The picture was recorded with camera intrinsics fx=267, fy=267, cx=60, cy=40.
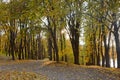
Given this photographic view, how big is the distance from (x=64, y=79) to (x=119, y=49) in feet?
28.6

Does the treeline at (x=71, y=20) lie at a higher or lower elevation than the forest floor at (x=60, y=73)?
higher

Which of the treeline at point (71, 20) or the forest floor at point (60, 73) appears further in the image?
the treeline at point (71, 20)

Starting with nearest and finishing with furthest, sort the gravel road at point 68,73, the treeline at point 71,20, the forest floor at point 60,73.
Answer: the forest floor at point 60,73 → the gravel road at point 68,73 → the treeline at point 71,20

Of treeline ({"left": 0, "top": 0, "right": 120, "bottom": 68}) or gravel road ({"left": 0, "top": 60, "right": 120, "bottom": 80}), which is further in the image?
treeline ({"left": 0, "top": 0, "right": 120, "bottom": 68})

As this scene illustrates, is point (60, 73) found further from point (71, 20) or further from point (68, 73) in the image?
point (71, 20)

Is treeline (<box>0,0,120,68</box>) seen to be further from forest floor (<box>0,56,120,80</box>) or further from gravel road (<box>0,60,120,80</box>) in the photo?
gravel road (<box>0,60,120,80</box>)

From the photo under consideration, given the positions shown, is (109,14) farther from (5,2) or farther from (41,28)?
(5,2)

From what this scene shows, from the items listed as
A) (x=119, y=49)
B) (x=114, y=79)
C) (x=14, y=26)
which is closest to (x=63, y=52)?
(x=14, y=26)

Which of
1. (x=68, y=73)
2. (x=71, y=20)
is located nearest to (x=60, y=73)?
(x=68, y=73)

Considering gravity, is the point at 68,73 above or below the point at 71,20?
below

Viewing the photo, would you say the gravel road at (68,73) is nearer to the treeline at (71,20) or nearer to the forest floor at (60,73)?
the forest floor at (60,73)

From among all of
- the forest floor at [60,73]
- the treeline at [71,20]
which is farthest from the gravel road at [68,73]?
the treeline at [71,20]

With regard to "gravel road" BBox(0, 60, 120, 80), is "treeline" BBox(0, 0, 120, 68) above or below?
above

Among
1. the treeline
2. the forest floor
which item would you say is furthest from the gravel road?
the treeline
